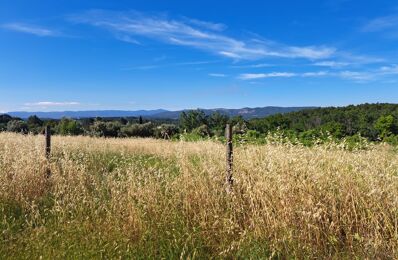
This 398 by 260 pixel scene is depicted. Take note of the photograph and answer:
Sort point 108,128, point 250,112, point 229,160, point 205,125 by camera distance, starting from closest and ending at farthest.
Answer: point 229,160
point 108,128
point 205,125
point 250,112

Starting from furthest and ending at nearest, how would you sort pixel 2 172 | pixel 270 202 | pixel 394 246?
pixel 2 172 < pixel 270 202 < pixel 394 246

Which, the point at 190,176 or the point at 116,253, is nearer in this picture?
the point at 116,253

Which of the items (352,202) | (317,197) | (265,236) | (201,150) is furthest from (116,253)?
(201,150)

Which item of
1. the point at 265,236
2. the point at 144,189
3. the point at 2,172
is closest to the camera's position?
the point at 265,236

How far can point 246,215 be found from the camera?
16.6ft

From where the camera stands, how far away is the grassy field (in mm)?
4223

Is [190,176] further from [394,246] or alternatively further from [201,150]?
[394,246]

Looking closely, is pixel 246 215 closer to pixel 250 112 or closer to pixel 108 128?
pixel 108 128

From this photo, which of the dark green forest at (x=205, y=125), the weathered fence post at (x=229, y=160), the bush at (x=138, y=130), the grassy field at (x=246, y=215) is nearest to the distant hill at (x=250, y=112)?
the dark green forest at (x=205, y=125)

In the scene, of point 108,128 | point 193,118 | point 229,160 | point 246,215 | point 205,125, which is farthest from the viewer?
point 193,118

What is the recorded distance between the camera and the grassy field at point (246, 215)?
4223 millimetres

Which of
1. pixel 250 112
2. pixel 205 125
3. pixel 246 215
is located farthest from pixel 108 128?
pixel 250 112

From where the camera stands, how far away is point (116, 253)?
4191 mm

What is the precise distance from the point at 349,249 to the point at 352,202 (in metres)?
0.68
